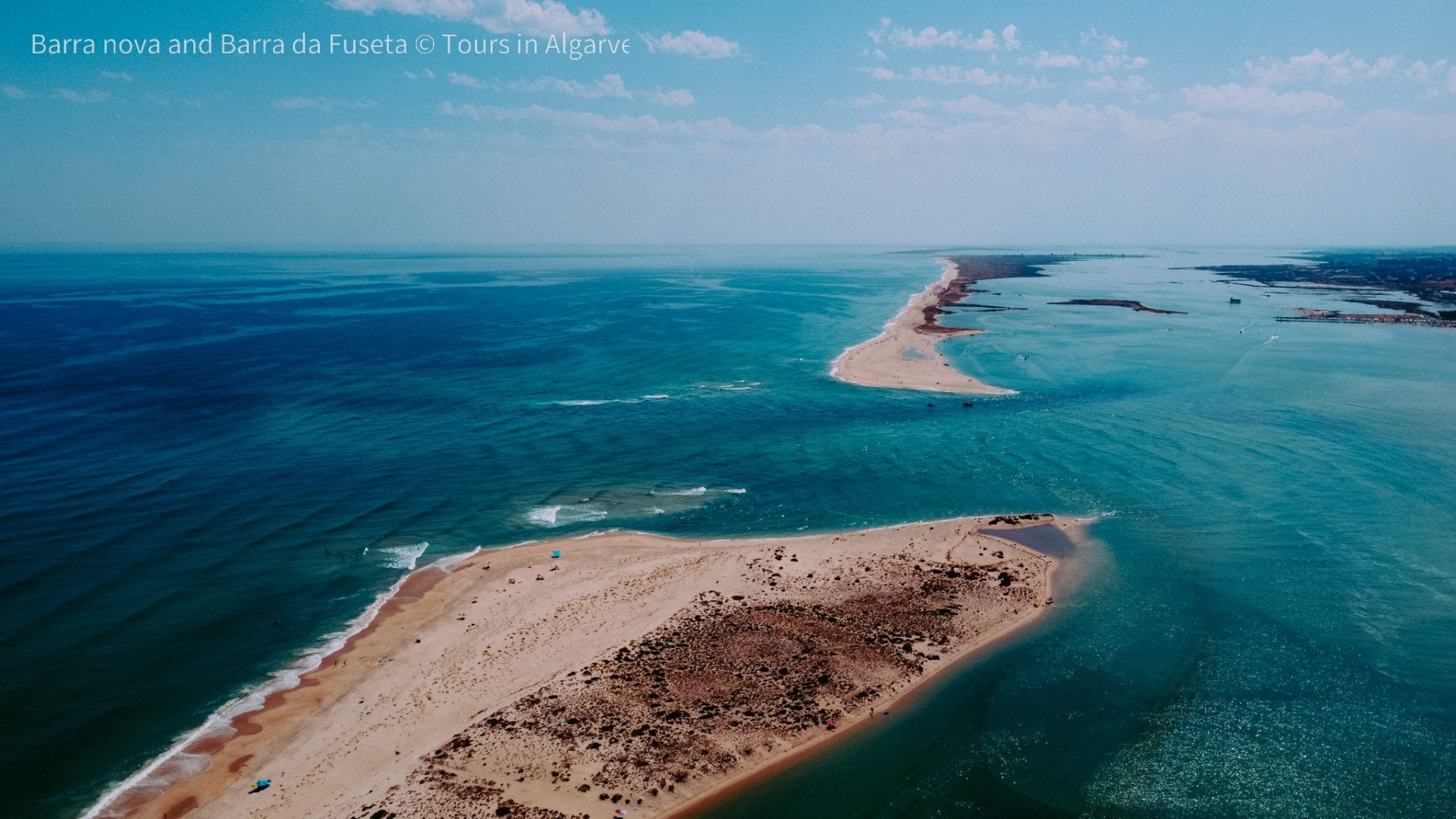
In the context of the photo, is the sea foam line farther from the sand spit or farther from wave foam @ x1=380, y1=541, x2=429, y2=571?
the sand spit

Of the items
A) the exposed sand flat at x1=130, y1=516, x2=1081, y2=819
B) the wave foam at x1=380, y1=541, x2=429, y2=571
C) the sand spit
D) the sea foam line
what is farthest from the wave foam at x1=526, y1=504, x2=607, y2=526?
the sand spit

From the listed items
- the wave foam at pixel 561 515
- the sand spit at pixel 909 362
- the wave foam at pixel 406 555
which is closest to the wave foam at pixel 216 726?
the wave foam at pixel 406 555

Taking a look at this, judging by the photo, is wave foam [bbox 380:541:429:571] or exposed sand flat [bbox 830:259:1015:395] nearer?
wave foam [bbox 380:541:429:571]

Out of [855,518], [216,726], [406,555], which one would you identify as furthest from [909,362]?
[216,726]

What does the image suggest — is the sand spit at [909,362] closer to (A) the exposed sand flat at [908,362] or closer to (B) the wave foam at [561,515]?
(A) the exposed sand flat at [908,362]

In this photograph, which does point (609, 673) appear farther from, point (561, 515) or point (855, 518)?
point (855, 518)
